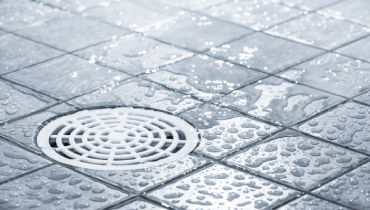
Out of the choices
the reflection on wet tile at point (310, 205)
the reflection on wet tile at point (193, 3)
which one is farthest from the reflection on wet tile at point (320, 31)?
the reflection on wet tile at point (310, 205)

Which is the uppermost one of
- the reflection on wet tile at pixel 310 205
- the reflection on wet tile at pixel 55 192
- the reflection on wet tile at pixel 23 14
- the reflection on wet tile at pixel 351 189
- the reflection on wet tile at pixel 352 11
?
the reflection on wet tile at pixel 352 11

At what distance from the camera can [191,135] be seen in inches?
160

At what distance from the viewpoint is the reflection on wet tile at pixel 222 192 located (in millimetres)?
3381

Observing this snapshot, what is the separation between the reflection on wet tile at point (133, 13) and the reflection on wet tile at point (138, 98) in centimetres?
116

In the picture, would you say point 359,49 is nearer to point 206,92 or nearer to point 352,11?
point 352,11

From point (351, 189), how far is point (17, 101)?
217 centimetres

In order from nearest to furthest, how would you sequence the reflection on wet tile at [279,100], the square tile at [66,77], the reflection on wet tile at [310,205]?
the reflection on wet tile at [310,205] → the reflection on wet tile at [279,100] → the square tile at [66,77]

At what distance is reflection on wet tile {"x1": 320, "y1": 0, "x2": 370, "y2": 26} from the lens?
235 inches

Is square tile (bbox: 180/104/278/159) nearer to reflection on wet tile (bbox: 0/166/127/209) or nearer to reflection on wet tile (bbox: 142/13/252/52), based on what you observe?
reflection on wet tile (bbox: 0/166/127/209)

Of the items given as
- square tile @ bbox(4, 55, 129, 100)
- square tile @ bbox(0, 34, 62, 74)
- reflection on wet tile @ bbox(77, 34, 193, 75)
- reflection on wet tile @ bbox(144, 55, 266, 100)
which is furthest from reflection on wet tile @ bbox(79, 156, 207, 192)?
square tile @ bbox(0, 34, 62, 74)

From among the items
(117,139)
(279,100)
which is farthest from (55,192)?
(279,100)

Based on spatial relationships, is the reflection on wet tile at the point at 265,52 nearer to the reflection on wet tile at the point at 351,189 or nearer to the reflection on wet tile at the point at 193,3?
the reflection on wet tile at the point at 193,3

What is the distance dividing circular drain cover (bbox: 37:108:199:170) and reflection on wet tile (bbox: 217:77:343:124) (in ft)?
1.53

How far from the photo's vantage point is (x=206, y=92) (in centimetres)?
462
